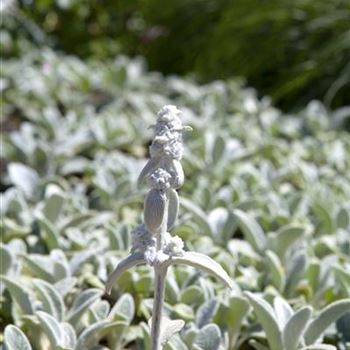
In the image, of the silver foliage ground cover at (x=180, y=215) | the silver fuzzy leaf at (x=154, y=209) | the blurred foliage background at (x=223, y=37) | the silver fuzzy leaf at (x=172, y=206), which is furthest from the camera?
the blurred foliage background at (x=223, y=37)

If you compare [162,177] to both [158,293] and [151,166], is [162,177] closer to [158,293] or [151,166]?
[151,166]

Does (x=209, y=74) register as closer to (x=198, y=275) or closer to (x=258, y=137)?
(x=258, y=137)

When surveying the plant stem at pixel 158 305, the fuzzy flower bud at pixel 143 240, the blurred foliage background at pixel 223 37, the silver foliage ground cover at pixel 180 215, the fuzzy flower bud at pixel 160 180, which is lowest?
the plant stem at pixel 158 305

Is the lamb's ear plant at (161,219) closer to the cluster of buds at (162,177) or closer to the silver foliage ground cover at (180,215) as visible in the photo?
the cluster of buds at (162,177)

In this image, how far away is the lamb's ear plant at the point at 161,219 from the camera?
144 cm

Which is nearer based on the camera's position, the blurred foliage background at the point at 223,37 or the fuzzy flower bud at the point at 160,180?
the fuzzy flower bud at the point at 160,180

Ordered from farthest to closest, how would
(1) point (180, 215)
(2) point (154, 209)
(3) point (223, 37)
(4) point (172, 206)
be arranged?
1. (3) point (223, 37)
2. (1) point (180, 215)
3. (4) point (172, 206)
4. (2) point (154, 209)

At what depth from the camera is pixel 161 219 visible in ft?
4.74

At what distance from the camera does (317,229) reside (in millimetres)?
2635

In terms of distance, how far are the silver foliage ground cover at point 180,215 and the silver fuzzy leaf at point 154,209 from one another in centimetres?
37

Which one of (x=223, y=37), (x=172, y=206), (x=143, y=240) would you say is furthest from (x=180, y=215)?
(x=223, y=37)

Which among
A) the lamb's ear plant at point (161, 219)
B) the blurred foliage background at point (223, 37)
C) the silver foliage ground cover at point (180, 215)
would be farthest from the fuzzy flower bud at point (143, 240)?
the blurred foliage background at point (223, 37)

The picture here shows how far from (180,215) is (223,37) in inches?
109

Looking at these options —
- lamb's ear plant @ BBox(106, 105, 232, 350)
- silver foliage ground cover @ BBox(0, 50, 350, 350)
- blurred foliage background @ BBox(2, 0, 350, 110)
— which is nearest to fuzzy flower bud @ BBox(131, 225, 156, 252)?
lamb's ear plant @ BBox(106, 105, 232, 350)
